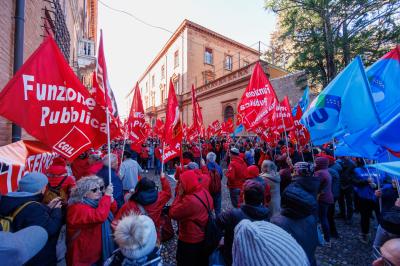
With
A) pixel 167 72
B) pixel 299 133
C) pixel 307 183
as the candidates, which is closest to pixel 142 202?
pixel 307 183

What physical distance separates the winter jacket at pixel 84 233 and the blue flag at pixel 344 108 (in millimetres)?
3332

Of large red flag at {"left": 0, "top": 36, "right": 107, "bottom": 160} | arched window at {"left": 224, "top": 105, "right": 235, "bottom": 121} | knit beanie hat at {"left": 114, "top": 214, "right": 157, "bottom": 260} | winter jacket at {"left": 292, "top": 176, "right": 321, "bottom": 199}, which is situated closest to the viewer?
knit beanie hat at {"left": 114, "top": 214, "right": 157, "bottom": 260}

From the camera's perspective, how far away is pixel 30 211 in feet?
6.04

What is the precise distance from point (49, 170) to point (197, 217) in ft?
6.62

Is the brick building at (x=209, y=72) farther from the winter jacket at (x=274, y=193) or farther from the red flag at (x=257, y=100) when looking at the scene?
the winter jacket at (x=274, y=193)

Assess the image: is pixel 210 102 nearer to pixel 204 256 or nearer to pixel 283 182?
pixel 283 182

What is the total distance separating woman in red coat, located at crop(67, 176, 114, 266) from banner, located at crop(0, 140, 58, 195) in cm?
62

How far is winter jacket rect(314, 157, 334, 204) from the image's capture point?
14.2 feet

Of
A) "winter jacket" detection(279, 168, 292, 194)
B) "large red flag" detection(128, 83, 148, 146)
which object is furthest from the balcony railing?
"winter jacket" detection(279, 168, 292, 194)

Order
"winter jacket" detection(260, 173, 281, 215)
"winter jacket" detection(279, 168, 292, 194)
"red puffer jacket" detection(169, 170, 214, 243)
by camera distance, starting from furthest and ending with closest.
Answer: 1. "winter jacket" detection(279, 168, 292, 194)
2. "winter jacket" detection(260, 173, 281, 215)
3. "red puffer jacket" detection(169, 170, 214, 243)

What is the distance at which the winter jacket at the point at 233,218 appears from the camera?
88.6 inches

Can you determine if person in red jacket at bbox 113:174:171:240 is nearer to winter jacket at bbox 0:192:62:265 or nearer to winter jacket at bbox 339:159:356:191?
winter jacket at bbox 0:192:62:265

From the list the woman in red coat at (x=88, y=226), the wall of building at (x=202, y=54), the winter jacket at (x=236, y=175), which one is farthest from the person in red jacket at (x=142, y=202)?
the wall of building at (x=202, y=54)

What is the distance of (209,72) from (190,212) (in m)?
31.0
